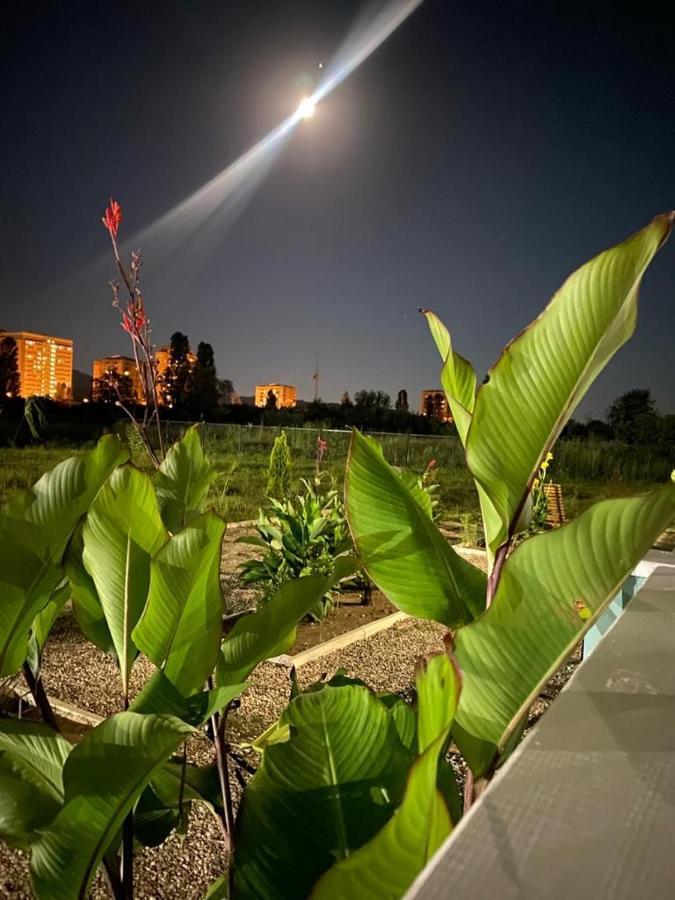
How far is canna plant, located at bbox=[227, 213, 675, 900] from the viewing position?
0.42m

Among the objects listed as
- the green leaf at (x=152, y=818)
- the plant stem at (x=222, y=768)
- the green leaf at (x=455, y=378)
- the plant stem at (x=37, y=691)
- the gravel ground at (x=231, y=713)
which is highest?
the green leaf at (x=455, y=378)

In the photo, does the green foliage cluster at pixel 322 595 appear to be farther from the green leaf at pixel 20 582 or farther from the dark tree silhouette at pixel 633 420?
the dark tree silhouette at pixel 633 420

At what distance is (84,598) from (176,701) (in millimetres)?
188

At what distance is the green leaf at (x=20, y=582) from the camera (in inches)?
21.3

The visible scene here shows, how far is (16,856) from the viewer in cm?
170

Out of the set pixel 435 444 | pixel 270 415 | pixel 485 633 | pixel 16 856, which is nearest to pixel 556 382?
pixel 485 633

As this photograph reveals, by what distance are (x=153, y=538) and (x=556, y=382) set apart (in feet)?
1.30

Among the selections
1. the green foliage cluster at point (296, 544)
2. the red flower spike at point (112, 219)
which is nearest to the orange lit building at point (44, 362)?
the green foliage cluster at point (296, 544)

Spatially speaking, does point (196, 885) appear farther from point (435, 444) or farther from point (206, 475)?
point (435, 444)

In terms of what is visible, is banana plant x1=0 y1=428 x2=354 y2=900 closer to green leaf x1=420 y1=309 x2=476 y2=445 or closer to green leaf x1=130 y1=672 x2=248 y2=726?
green leaf x1=130 y1=672 x2=248 y2=726

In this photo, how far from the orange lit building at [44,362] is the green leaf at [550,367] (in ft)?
114

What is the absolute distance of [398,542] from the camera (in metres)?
0.58

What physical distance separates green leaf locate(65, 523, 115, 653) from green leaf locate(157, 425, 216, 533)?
0.54ft

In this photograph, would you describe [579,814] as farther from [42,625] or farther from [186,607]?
[42,625]
